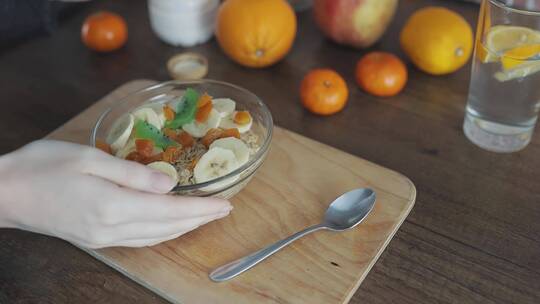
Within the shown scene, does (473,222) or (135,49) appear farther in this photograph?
(135,49)

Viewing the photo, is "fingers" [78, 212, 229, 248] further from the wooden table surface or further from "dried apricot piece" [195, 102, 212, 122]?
"dried apricot piece" [195, 102, 212, 122]

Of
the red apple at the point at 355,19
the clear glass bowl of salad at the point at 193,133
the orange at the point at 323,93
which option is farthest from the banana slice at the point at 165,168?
the red apple at the point at 355,19

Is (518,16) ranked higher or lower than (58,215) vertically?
higher

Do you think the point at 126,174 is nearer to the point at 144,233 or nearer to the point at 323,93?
the point at 144,233

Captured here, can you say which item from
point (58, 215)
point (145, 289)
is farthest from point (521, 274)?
point (58, 215)

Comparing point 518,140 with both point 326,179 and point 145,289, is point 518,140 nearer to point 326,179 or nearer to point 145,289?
point 326,179

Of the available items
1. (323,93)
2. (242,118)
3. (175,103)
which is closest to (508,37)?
(323,93)
